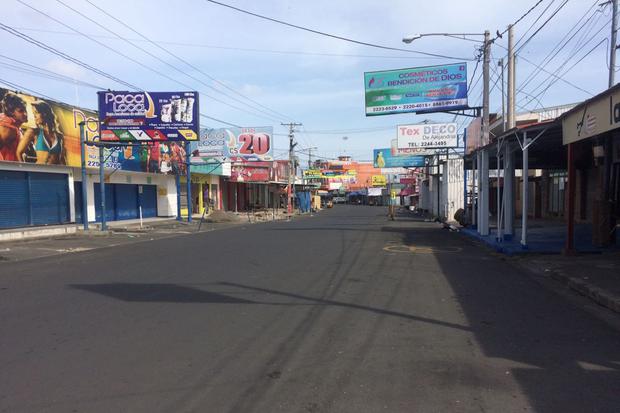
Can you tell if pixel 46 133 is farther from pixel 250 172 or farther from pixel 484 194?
pixel 250 172

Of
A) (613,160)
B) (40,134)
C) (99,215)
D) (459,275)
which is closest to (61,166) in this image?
(40,134)

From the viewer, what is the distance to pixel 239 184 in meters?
51.5

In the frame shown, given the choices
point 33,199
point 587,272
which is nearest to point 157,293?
point 587,272

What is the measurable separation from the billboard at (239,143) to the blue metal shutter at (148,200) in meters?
5.40

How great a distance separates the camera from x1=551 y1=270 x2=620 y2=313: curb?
746 centimetres

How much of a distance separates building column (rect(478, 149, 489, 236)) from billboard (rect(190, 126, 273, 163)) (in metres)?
23.3

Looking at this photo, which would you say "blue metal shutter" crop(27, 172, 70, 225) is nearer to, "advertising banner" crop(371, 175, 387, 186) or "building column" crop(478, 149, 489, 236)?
"building column" crop(478, 149, 489, 236)

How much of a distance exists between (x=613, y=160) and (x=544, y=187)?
38.8ft

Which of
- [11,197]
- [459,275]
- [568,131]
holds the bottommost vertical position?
[459,275]

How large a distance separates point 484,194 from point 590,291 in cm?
1067

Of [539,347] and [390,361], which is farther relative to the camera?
[539,347]

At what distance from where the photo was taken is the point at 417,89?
88.4 ft

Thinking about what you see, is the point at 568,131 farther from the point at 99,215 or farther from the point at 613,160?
the point at 99,215

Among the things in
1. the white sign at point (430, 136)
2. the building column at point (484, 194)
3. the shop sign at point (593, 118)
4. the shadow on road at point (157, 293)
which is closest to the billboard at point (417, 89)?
the white sign at point (430, 136)
